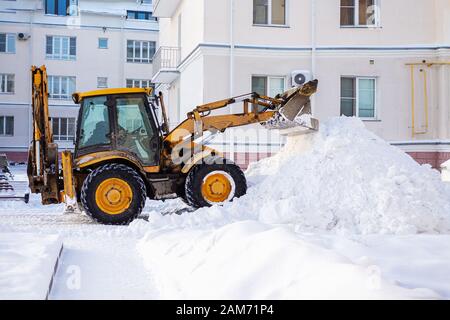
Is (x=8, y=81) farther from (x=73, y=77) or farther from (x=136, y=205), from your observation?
(x=136, y=205)

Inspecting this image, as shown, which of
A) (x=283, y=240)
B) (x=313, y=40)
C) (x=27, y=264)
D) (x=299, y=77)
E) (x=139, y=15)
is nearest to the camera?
(x=283, y=240)

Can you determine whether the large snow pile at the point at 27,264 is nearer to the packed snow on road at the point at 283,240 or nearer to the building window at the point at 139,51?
the packed snow on road at the point at 283,240

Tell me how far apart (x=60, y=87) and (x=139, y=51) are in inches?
232

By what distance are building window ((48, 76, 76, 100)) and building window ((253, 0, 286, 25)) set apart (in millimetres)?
23777

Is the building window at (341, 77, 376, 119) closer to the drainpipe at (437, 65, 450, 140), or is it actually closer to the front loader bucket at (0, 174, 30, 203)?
the drainpipe at (437, 65, 450, 140)

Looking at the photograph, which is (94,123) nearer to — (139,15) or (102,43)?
(102,43)

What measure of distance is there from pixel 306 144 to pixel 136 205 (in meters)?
3.97

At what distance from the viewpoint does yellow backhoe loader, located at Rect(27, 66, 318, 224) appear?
11258mm

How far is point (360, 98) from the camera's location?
20.1 meters

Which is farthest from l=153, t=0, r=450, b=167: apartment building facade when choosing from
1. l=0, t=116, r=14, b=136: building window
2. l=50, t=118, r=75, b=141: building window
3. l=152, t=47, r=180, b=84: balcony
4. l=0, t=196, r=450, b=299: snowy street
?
l=0, t=116, r=14, b=136: building window

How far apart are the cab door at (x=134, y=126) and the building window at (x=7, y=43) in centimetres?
3080

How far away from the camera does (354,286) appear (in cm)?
472

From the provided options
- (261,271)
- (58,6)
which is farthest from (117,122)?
(58,6)
